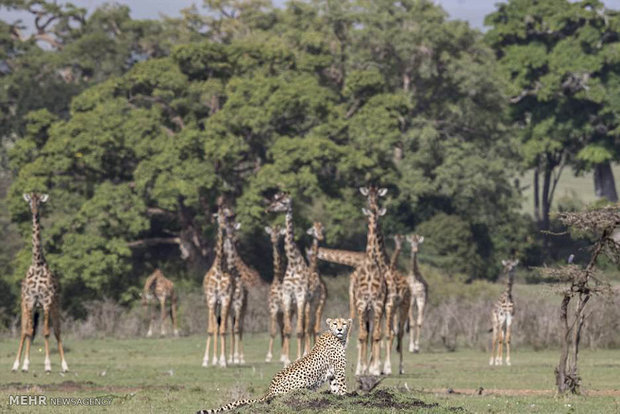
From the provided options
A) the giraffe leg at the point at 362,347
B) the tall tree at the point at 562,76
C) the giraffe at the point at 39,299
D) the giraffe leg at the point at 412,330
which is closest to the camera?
the giraffe leg at the point at 362,347

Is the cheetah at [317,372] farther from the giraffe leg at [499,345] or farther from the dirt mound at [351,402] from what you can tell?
the giraffe leg at [499,345]

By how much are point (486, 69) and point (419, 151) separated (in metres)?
5.93

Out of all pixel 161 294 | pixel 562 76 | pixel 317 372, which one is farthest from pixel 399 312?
pixel 562 76

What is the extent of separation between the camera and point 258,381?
29.3 meters

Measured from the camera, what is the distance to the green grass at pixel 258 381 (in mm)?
22984

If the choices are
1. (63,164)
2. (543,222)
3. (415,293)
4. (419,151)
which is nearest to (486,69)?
(419,151)

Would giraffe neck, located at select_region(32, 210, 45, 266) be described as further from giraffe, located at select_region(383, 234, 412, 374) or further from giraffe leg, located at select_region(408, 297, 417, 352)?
giraffe leg, located at select_region(408, 297, 417, 352)

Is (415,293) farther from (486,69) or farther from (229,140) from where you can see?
(486,69)

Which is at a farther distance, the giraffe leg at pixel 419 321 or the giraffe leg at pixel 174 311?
the giraffe leg at pixel 174 311

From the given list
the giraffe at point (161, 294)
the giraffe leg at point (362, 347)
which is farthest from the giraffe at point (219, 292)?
the giraffe at point (161, 294)

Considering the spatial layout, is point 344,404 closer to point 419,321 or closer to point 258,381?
point 258,381

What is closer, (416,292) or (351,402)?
(351,402)

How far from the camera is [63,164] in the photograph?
189 feet

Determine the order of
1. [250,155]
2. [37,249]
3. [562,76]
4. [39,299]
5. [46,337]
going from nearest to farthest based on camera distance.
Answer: [46,337] → [39,299] → [37,249] → [250,155] → [562,76]
